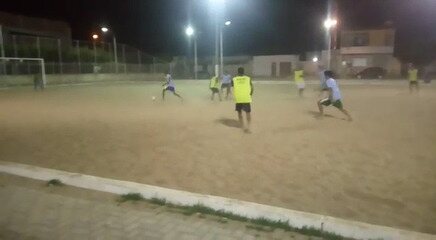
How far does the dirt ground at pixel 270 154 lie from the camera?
597 centimetres

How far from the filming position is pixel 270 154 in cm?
849

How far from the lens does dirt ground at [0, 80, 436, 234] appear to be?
597 cm

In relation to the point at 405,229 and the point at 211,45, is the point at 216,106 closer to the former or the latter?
the point at 405,229

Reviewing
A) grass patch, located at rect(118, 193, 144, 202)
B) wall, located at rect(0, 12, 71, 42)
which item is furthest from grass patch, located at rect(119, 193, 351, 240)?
wall, located at rect(0, 12, 71, 42)

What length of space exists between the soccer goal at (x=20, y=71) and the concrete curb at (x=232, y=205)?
2618 centimetres

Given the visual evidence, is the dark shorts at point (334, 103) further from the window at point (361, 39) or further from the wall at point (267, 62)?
the wall at point (267, 62)

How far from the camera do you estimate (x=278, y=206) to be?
563 cm

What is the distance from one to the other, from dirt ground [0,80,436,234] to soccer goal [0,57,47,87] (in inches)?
762

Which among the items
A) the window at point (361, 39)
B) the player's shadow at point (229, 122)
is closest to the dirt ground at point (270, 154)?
the player's shadow at point (229, 122)

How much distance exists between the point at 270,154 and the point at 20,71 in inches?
1217

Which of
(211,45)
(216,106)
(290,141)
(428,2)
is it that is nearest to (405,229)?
(290,141)

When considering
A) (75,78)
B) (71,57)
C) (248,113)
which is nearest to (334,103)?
(248,113)

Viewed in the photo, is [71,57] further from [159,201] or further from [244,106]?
[159,201]

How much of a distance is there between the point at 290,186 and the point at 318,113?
28.6 ft
